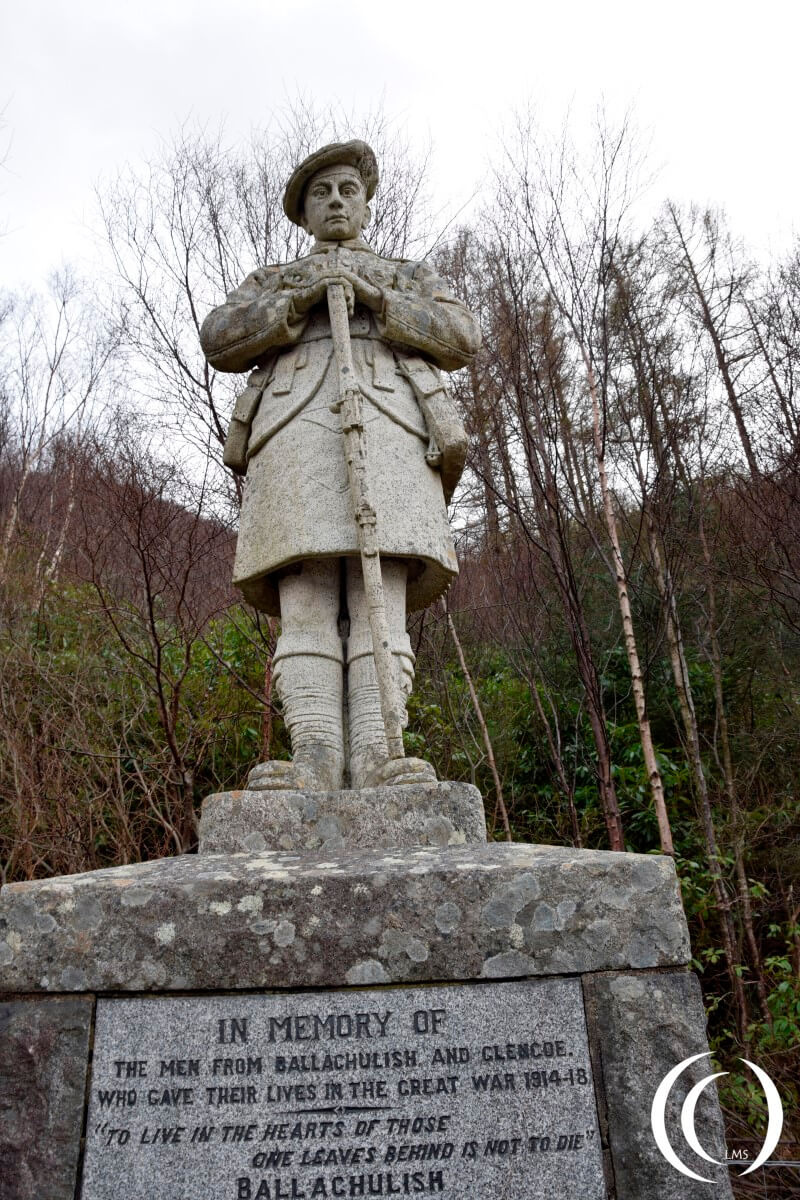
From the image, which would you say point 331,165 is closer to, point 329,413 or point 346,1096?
point 329,413

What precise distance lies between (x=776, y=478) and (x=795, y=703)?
207 cm

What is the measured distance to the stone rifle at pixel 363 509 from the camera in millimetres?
3111

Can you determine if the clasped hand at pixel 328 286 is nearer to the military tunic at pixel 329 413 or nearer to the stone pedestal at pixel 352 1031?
the military tunic at pixel 329 413

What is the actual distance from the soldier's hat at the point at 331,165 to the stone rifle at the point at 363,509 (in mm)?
726

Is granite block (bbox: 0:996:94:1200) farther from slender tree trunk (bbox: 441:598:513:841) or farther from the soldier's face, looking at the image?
slender tree trunk (bbox: 441:598:513:841)

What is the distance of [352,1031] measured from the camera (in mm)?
2199

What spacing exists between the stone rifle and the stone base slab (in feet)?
0.84

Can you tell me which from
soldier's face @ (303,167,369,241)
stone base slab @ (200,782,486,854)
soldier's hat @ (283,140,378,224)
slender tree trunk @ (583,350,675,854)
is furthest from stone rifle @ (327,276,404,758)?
slender tree trunk @ (583,350,675,854)

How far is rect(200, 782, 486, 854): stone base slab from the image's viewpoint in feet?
9.20

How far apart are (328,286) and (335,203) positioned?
57 centimetres

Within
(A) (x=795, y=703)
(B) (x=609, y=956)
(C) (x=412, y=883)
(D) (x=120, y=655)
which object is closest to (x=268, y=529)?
(C) (x=412, y=883)
